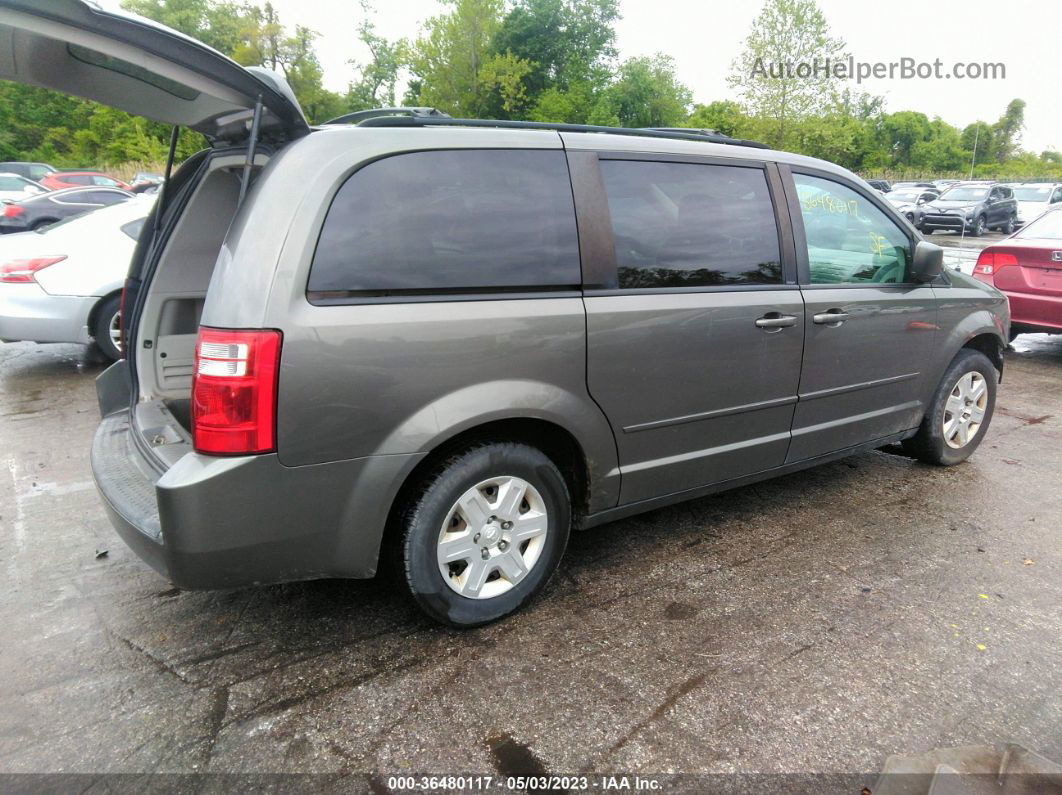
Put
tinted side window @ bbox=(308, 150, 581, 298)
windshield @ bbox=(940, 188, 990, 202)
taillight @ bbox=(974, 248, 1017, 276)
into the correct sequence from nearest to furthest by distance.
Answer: tinted side window @ bbox=(308, 150, 581, 298) → taillight @ bbox=(974, 248, 1017, 276) → windshield @ bbox=(940, 188, 990, 202)

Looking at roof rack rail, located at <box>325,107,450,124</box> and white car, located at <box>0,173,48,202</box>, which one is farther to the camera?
white car, located at <box>0,173,48,202</box>

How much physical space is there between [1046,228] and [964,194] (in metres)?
17.6

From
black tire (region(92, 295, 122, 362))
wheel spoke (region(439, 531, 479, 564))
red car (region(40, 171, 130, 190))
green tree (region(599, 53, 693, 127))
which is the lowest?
wheel spoke (region(439, 531, 479, 564))

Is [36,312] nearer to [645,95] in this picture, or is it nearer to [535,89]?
[535,89]

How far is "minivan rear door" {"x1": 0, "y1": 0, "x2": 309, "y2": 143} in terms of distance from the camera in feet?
6.39

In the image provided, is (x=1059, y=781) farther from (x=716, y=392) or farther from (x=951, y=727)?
(x=716, y=392)

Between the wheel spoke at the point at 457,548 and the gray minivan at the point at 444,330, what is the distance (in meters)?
0.01

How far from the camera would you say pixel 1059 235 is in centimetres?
715

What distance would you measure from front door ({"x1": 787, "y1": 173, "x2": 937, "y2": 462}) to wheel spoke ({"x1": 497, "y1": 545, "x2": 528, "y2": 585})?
5.15 feet

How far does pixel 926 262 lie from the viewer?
378 cm

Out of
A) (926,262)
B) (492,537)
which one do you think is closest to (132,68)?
(492,537)

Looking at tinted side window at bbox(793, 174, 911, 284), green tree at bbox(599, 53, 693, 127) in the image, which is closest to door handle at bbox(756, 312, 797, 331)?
tinted side window at bbox(793, 174, 911, 284)

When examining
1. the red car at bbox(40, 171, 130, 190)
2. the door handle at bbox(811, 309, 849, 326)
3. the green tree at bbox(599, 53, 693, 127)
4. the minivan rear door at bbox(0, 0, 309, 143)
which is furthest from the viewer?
the green tree at bbox(599, 53, 693, 127)

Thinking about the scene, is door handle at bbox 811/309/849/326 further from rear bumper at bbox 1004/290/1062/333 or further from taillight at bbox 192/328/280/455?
rear bumper at bbox 1004/290/1062/333
